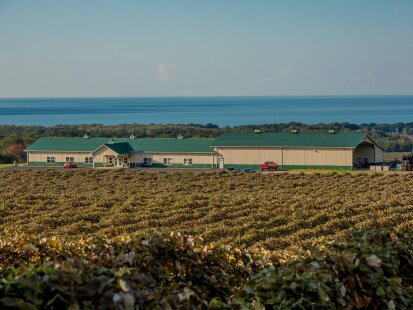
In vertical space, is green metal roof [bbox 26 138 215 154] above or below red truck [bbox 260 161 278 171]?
above

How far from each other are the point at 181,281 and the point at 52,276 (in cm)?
286

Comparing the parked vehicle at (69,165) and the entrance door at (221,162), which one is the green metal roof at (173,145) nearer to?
the entrance door at (221,162)

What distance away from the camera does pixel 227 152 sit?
62.3 meters

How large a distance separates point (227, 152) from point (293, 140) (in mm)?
6481

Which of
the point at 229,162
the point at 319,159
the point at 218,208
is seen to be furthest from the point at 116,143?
the point at 218,208

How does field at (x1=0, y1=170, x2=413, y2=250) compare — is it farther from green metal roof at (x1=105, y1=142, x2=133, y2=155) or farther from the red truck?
green metal roof at (x1=105, y1=142, x2=133, y2=155)

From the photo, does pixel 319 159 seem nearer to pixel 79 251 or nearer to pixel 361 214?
pixel 361 214

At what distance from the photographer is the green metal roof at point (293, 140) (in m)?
59.6

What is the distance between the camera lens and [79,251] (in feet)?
27.6

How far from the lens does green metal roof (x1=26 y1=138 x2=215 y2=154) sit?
212 ft

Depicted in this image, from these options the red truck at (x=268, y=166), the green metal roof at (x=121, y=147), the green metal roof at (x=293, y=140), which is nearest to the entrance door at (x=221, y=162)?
the green metal roof at (x=293, y=140)

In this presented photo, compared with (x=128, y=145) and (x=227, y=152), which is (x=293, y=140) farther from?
(x=128, y=145)

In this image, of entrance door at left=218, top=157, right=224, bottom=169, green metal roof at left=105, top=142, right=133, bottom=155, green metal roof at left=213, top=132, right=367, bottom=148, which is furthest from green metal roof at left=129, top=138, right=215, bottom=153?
green metal roof at left=213, top=132, right=367, bottom=148

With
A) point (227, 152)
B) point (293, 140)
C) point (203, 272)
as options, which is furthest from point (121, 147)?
point (203, 272)
